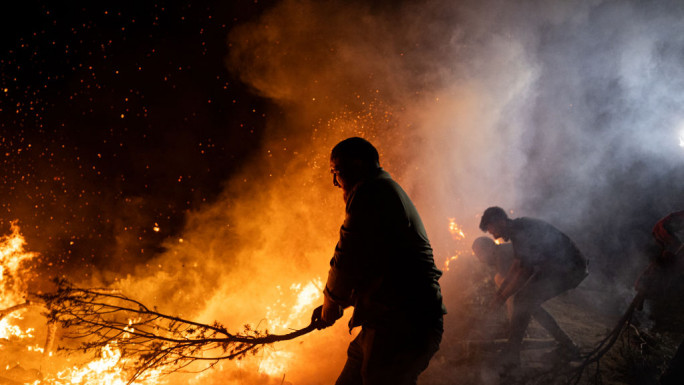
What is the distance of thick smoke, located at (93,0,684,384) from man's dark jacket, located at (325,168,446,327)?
5.24m

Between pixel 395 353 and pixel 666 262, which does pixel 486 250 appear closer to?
pixel 666 262

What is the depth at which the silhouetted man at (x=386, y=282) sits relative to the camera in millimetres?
2090

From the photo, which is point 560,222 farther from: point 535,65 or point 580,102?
point 535,65

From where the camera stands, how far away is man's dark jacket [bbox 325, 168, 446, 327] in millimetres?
2082

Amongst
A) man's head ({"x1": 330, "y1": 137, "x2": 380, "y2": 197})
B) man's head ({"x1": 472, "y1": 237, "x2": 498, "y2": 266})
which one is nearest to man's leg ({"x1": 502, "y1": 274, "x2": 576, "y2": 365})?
man's head ({"x1": 472, "y1": 237, "x2": 498, "y2": 266})

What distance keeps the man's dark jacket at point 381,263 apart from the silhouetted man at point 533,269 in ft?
11.0

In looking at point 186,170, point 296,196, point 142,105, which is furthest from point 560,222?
point 142,105

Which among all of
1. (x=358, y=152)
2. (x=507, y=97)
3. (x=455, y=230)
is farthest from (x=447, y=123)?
(x=358, y=152)

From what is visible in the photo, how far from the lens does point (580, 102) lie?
9.10m

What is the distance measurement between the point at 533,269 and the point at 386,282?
3730 millimetres

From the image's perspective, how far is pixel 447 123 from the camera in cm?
880

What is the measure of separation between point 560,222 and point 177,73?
1207 cm

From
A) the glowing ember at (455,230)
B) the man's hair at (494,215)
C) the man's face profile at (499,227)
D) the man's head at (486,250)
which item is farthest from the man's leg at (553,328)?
the glowing ember at (455,230)

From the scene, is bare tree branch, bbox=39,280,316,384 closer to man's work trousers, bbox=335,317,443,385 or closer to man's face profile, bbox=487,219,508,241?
man's work trousers, bbox=335,317,443,385
